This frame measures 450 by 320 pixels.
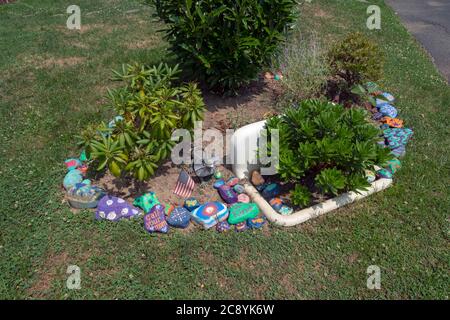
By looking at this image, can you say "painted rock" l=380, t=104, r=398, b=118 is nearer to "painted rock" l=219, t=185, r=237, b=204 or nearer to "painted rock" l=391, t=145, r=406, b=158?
"painted rock" l=391, t=145, r=406, b=158

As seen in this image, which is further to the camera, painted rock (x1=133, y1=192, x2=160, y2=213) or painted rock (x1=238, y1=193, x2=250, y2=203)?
painted rock (x1=238, y1=193, x2=250, y2=203)

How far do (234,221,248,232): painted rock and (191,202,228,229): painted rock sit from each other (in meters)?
0.15

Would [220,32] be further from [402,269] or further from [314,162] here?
[402,269]

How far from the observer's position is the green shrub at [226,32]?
4.13 m

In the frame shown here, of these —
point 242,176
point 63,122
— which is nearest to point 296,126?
point 242,176

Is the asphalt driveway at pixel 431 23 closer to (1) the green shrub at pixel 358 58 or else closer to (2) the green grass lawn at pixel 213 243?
(2) the green grass lawn at pixel 213 243

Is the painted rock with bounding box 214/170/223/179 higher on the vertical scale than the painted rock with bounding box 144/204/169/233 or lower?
higher

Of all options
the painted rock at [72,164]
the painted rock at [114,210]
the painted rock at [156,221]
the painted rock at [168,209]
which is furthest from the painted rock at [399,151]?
the painted rock at [72,164]

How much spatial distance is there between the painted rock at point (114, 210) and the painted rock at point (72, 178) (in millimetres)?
424

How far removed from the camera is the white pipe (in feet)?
11.9

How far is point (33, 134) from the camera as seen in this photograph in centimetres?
488

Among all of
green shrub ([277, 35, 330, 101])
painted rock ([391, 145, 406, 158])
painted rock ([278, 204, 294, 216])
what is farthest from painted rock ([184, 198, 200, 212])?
painted rock ([391, 145, 406, 158])

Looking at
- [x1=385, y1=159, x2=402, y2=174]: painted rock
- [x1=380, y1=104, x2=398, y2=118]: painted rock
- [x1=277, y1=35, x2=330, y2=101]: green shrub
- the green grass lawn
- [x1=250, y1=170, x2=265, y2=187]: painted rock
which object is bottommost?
the green grass lawn
